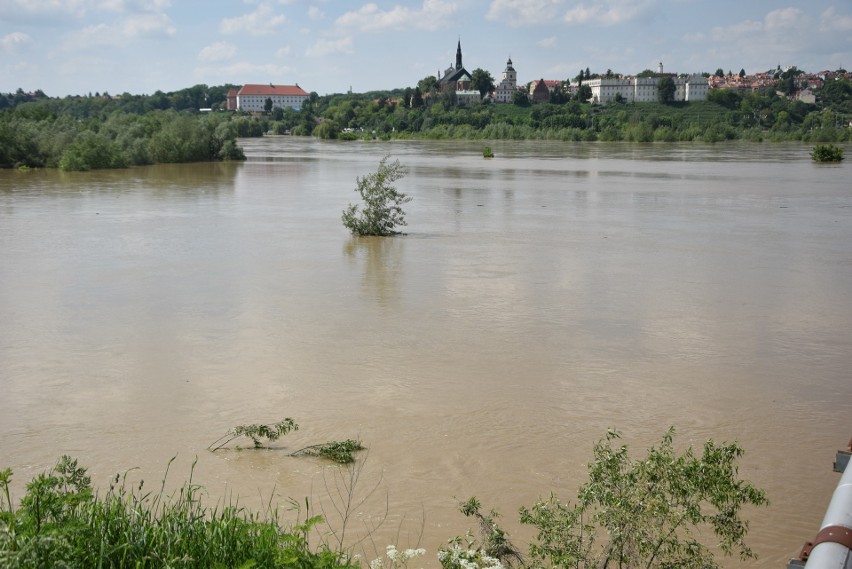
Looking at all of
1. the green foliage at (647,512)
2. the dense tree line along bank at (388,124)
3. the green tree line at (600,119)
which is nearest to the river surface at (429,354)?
the green foliage at (647,512)

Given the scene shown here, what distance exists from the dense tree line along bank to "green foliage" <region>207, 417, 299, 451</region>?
122 ft

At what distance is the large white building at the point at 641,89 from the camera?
164 meters

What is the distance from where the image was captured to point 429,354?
10391mm

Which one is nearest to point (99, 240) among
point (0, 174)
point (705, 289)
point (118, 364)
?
point (118, 364)

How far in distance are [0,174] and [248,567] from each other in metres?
41.1

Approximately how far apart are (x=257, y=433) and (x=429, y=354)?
3.10 metres

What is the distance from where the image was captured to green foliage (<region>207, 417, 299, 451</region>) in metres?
7.50

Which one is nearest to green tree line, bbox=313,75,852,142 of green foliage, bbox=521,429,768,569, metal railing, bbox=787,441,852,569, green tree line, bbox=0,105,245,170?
green tree line, bbox=0,105,245,170

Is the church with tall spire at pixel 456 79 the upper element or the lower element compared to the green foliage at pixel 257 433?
upper

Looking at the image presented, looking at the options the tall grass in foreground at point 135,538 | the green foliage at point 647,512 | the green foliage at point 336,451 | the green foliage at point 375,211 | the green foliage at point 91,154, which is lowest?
the green foliage at point 336,451

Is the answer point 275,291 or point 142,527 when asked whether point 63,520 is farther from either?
point 275,291

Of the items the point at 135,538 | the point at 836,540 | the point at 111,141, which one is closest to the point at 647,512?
the point at 836,540

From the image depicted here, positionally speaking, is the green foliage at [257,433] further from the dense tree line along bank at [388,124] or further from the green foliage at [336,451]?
the dense tree line along bank at [388,124]

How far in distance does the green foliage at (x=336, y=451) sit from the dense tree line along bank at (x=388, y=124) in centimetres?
3775
